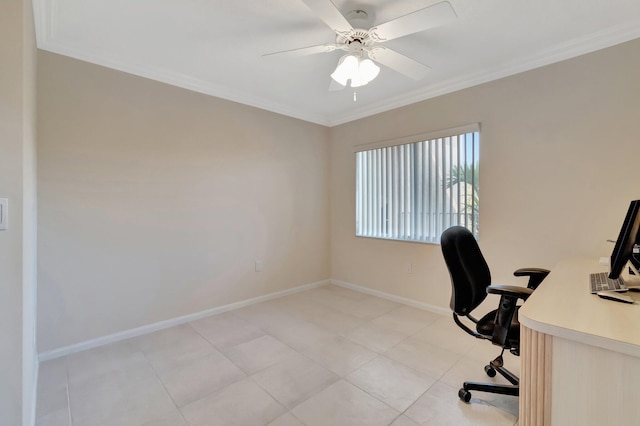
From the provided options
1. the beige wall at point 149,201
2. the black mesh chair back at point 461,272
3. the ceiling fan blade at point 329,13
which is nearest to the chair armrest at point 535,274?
the black mesh chair back at point 461,272

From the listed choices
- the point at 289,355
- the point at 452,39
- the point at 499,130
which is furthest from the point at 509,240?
the point at 289,355

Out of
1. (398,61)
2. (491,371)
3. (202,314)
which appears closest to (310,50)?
(398,61)

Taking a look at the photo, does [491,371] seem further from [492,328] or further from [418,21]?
[418,21]

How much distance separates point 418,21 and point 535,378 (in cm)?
173

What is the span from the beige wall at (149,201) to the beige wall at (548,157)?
182cm

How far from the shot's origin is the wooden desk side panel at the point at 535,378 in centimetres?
95

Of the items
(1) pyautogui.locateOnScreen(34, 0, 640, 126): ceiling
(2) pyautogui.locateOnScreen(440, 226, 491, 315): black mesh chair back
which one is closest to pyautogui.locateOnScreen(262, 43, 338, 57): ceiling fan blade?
(1) pyautogui.locateOnScreen(34, 0, 640, 126): ceiling

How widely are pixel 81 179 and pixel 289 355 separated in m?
2.25

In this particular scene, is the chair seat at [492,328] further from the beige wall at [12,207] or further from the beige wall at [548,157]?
the beige wall at [12,207]

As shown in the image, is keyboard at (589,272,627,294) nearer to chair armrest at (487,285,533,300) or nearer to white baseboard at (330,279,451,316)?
chair armrest at (487,285,533,300)

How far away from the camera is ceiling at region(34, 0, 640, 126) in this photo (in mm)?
1837

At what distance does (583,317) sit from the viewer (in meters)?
0.98

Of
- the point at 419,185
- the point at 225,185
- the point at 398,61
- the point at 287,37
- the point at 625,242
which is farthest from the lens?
the point at 419,185

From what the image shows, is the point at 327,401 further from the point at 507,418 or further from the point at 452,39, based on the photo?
the point at 452,39
